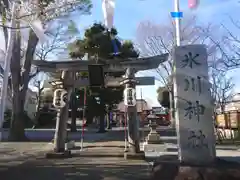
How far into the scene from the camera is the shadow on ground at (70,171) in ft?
24.3

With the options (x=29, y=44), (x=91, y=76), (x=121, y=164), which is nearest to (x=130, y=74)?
(x=91, y=76)

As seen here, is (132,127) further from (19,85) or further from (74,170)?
(19,85)

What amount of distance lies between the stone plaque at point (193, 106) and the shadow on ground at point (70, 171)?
192 cm

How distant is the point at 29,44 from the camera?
1936cm

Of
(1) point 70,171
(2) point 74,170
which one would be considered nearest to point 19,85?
(2) point 74,170

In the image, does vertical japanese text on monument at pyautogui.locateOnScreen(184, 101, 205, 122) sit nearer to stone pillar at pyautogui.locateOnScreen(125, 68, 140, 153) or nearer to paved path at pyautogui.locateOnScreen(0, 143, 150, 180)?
paved path at pyautogui.locateOnScreen(0, 143, 150, 180)

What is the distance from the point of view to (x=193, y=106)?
5926mm

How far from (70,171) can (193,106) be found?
3844 millimetres

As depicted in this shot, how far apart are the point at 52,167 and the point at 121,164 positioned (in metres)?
2.00

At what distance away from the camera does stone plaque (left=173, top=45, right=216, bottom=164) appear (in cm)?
578

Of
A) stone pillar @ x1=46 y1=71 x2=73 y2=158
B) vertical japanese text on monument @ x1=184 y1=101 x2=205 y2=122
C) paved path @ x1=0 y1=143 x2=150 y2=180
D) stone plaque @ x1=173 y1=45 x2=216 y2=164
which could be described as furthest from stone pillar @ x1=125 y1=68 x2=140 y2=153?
vertical japanese text on monument @ x1=184 y1=101 x2=205 y2=122

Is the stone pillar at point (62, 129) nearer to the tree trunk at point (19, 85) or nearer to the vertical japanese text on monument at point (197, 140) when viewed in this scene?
the vertical japanese text on monument at point (197, 140)

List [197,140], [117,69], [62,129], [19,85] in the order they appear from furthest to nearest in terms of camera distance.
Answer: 1. [19,85]
2. [117,69]
3. [62,129]
4. [197,140]

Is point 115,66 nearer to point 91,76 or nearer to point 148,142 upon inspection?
point 91,76
